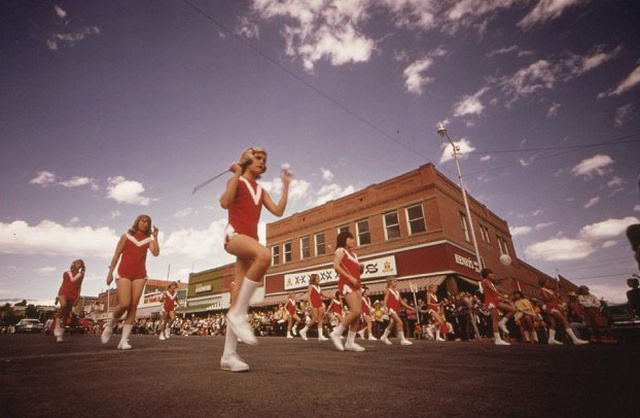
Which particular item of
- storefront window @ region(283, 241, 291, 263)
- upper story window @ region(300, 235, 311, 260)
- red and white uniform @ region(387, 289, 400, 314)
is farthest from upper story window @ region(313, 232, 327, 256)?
red and white uniform @ region(387, 289, 400, 314)

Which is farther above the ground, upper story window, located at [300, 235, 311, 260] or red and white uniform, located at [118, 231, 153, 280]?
upper story window, located at [300, 235, 311, 260]

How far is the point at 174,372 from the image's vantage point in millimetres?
2771

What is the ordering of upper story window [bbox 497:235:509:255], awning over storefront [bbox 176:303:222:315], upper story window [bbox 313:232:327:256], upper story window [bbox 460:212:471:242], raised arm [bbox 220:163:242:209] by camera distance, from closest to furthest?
raised arm [bbox 220:163:242:209], upper story window [bbox 460:212:471:242], upper story window [bbox 313:232:327:256], upper story window [bbox 497:235:509:255], awning over storefront [bbox 176:303:222:315]

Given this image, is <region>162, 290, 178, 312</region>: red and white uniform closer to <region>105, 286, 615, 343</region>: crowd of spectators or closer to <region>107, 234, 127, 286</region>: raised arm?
<region>105, 286, 615, 343</region>: crowd of spectators

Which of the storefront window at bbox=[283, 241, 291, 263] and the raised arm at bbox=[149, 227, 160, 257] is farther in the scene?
the storefront window at bbox=[283, 241, 291, 263]

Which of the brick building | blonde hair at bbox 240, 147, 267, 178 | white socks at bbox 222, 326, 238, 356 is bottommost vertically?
white socks at bbox 222, 326, 238, 356

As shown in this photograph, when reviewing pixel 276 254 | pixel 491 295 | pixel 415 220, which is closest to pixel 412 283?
pixel 415 220

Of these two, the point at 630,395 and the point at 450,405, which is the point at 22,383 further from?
the point at 630,395

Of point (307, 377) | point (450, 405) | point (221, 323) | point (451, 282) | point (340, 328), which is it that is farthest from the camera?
point (221, 323)

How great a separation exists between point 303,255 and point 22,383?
2524 cm

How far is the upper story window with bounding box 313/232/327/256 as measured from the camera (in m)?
26.1

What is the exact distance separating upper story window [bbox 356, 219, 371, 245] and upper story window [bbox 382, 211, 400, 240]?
4.75ft

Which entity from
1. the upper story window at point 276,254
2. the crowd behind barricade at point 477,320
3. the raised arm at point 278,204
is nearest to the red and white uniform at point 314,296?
the crowd behind barricade at point 477,320

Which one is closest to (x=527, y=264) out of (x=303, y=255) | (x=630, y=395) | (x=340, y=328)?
(x=303, y=255)
